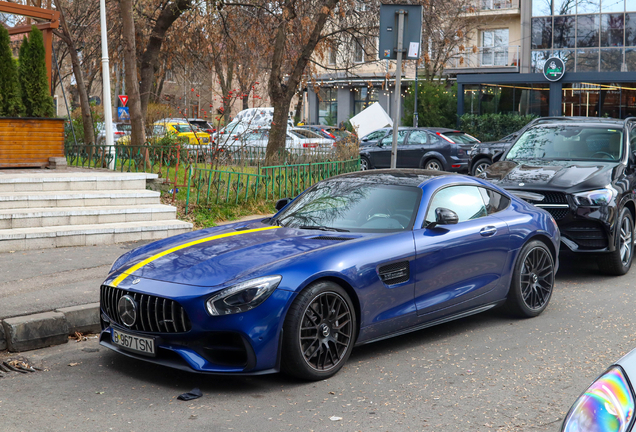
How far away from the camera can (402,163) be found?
2298 cm

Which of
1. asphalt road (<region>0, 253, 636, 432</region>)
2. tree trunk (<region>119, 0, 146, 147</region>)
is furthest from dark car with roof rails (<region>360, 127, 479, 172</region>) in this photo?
asphalt road (<region>0, 253, 636, 432</region>)

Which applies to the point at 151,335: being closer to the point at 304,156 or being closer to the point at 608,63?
the point at 304,156

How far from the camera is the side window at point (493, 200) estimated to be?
263 inches

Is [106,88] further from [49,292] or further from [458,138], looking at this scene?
[458,138]

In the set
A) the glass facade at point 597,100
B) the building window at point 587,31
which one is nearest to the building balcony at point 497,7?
the building window at point 587,31

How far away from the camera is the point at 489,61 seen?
46.6 m

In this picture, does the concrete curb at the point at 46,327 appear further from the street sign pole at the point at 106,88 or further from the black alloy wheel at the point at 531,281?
the street sign pole at the point at 106,88

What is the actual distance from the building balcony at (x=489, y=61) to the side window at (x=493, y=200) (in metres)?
39.5

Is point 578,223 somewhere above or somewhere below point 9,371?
above

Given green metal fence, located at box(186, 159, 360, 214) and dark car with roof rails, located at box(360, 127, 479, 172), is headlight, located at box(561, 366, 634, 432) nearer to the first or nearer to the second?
green metal fence, located at box(186, 159, 360, 214)

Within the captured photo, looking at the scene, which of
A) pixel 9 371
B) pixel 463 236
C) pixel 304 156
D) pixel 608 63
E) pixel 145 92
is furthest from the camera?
pixel 608 63

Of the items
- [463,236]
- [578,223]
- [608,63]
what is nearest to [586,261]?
[578,223]

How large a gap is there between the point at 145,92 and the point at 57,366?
49.8 ft

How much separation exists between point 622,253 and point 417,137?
563 inches
